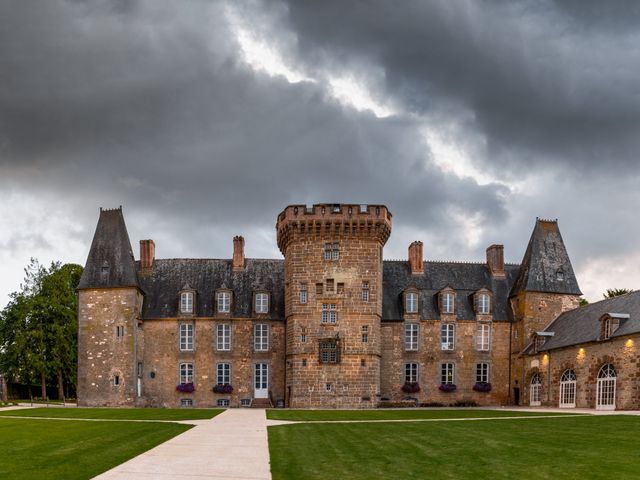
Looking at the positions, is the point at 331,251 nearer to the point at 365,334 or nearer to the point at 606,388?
the point at 365,334

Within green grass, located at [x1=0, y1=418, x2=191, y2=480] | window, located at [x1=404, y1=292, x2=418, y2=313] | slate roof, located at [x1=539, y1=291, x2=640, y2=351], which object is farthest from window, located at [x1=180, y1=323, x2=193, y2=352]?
slate roof, located at [x1=539, y1=291, x2=640, y2=351]

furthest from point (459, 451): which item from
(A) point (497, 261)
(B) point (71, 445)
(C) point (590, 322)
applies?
(A) point (497, 261)

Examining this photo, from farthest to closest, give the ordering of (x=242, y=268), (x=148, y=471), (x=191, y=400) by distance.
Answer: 1. (x=242, y=268)
2. (x=191, y=400)
3. (x=148, y=471)

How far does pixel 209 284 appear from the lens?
164 feet

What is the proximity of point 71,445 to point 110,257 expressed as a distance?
30.7 m

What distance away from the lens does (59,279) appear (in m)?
56.4

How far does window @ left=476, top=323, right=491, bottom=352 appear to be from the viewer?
4853cm

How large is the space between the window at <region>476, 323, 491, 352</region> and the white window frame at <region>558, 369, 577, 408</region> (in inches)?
306

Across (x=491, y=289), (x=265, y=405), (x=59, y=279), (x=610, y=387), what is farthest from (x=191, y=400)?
(x=610, y=387)

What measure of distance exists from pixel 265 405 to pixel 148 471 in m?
34.0

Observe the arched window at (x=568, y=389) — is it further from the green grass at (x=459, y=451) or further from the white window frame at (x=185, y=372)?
the white window frame at (x=185, y=372)

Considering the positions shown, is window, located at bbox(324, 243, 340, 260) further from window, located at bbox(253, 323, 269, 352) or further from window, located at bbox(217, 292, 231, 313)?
window, located at bbox(217, 292, 231, 313)

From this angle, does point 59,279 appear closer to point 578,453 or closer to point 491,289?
point 491,289

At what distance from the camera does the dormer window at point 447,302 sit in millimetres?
48434
